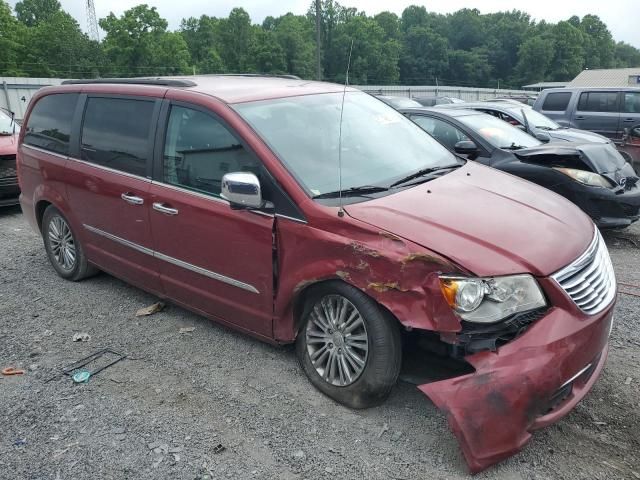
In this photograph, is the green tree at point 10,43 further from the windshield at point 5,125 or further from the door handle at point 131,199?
the door handle at point 131,199

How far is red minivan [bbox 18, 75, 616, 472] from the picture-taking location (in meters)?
2.59

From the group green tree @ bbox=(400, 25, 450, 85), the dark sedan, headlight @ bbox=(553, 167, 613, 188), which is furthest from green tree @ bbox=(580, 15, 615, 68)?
headlight @ bbox=(553, 167, 613, 188)

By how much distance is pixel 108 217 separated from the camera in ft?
14.3

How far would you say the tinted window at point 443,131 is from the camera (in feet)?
22.6

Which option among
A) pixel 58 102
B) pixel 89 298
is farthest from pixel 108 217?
pixel 58 102

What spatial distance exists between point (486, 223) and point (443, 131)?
4.41 metres

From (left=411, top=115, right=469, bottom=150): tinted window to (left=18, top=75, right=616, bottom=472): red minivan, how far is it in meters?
2.69

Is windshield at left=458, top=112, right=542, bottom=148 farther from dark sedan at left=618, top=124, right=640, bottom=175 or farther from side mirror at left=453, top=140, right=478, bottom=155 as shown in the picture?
dark sedan at left=618, top=124, right=640, bottom=175

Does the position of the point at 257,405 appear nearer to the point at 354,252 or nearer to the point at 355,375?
the point at 355,375

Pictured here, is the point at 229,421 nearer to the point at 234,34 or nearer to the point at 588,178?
the point at 588,178

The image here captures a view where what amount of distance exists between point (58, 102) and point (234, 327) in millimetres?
2812

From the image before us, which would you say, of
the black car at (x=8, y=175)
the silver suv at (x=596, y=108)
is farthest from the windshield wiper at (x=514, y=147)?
the black car at (x=8, y=175)

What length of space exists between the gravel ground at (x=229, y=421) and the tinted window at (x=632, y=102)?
31.0 ft

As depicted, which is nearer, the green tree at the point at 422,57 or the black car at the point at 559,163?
the black car at the point at 559,163
